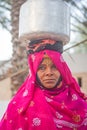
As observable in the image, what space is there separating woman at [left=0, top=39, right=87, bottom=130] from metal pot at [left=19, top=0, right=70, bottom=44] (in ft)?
0.18

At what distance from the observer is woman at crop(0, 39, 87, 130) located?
8.41 ft

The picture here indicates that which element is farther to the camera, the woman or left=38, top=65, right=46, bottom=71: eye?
left=38, top=65, right=46, bottom=71: eye

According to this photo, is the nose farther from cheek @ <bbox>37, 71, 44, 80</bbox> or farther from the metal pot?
the metal pot

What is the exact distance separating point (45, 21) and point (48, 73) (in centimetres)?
33

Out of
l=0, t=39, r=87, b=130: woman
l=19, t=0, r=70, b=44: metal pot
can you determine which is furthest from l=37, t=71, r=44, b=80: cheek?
l=19, t=0, r=70, b=44: metal pot

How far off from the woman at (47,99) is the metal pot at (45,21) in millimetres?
56

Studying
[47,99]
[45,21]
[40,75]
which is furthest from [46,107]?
[45,21]

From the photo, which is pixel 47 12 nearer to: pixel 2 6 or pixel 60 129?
pixel 60 129

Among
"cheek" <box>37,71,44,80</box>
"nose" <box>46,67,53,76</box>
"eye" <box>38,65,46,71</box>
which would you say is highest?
"eye" <box>38,65,46,71</box>

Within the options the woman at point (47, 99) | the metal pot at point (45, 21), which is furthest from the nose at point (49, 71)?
the metal pot at point (45, 21)

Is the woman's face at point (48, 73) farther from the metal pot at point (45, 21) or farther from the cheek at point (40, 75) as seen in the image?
the metal pot at point (45, 21)

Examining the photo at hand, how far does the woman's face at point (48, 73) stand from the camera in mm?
2652

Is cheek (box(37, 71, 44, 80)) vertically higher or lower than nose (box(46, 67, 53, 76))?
lower

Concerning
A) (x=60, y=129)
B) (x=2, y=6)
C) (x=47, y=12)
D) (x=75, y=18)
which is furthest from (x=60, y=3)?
(x=75, y=18)
